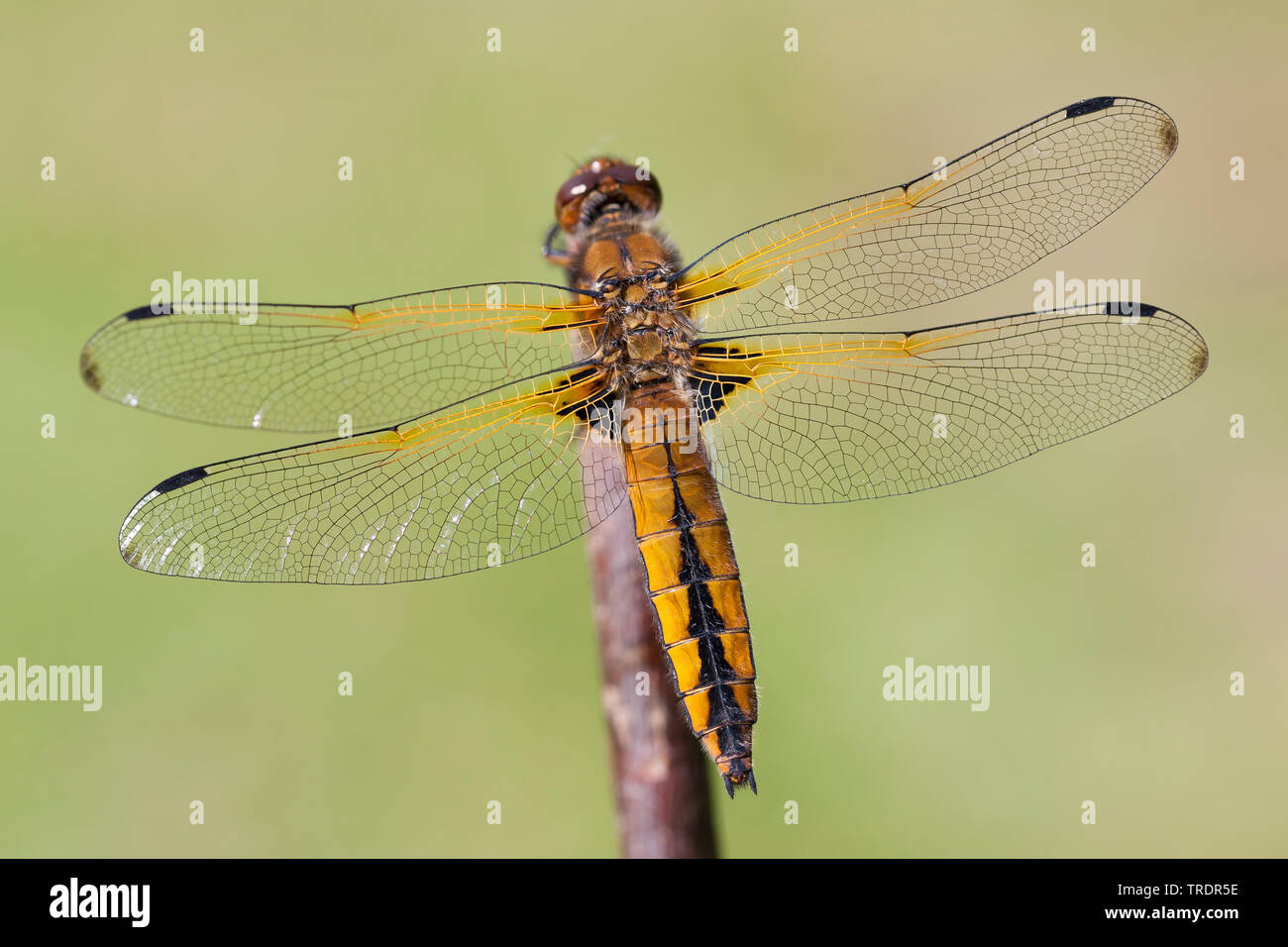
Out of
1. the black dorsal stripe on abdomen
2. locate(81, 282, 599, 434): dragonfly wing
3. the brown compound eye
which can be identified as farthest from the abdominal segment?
the brown compound eye

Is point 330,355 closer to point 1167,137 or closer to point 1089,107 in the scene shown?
point 1089,107

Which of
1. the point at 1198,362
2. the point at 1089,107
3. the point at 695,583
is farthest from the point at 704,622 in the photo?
the point at 1089,107

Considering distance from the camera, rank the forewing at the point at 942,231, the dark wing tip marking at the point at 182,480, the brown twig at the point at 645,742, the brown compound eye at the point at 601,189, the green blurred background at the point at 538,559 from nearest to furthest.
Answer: the brown twig at the point at 645,742, the dark wing tip marking at the point at 182,480, the forewing at the point at 942,231, the brown compound eye at the point at 601,189, the green blurred background at the point at 538,559

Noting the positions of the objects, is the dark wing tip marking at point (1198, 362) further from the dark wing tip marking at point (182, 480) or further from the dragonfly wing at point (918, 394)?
the dark wing tip marking at point (182, 480)

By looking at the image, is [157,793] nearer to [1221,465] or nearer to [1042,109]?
[1221,465]

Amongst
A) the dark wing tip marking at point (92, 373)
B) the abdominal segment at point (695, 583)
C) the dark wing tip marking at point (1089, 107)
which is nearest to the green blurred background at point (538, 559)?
the dark wing tip marking at point (92, 373)

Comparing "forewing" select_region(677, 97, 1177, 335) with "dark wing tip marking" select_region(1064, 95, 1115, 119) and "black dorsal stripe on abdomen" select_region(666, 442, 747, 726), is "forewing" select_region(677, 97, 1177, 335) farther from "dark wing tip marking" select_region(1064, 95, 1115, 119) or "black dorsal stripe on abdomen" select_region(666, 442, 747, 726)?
A: "black dorsal stripe on abdomen" select_region(666, 442, 747, 726)

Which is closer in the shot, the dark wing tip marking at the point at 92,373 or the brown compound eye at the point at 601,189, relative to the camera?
the dark wing tip marking at the point at 92,373
